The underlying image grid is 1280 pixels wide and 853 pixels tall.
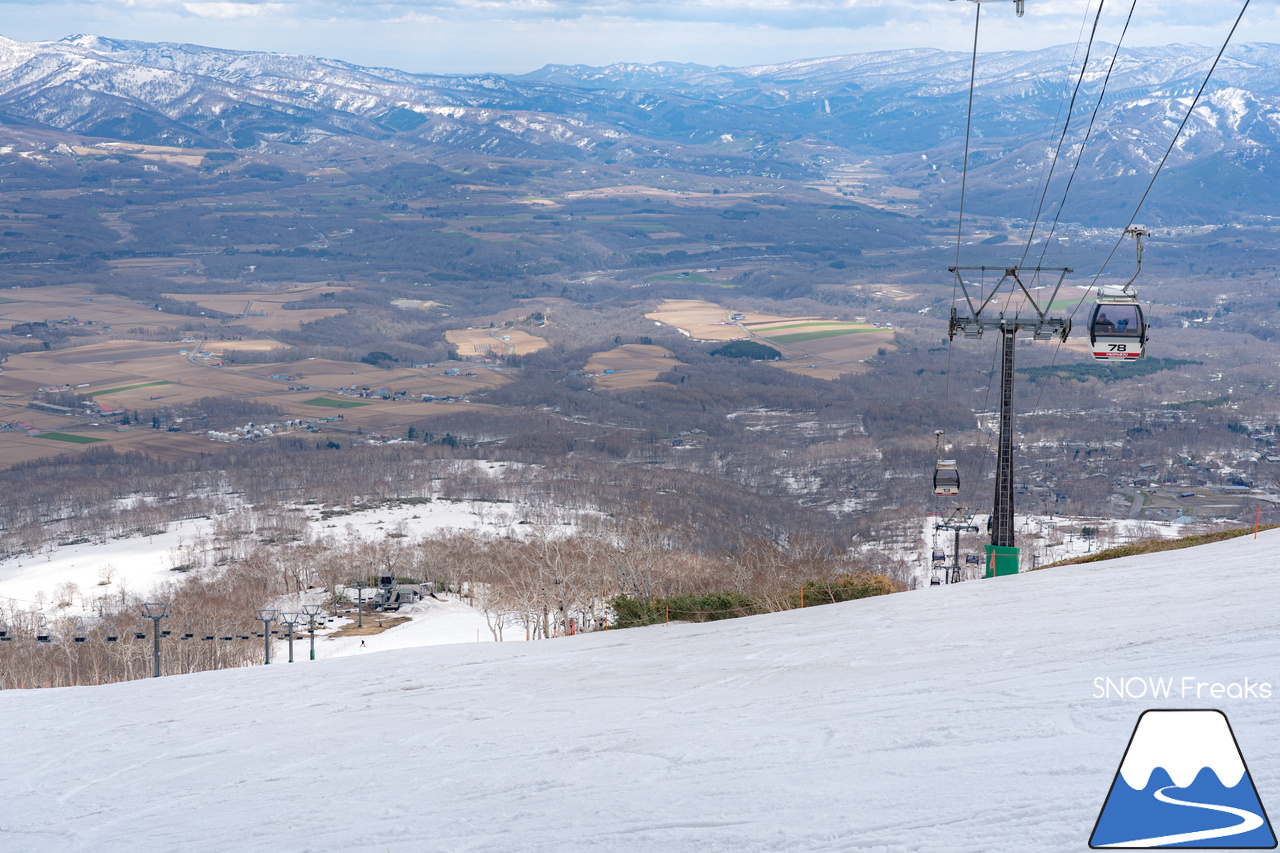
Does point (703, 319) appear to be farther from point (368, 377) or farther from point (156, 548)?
point (156, 548)

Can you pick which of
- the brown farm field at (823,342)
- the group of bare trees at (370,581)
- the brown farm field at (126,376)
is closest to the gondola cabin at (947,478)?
the group of bare trees at (370,581)

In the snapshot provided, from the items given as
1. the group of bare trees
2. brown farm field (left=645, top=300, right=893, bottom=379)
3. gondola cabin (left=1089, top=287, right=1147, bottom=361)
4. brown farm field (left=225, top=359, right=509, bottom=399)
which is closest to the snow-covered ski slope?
gondola cabin (left=1089, top=287, right=1147, bottom=361)

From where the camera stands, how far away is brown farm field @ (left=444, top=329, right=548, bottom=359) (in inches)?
5807

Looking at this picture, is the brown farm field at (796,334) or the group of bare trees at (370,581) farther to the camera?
the brown farm field at (796,334)

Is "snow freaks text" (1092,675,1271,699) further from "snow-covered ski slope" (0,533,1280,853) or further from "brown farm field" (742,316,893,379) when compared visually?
"brown farm field" (742,316,893,379)

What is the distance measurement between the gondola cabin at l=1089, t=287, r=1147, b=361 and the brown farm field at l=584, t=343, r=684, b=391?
354 ft

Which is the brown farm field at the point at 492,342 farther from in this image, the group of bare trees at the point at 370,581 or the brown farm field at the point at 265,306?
the group of bare trees at the point at 370,581

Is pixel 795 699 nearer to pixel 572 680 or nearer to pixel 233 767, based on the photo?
pixel 572 680

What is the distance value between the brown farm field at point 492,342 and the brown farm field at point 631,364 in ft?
42.3

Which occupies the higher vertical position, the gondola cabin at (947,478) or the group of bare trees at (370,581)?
the gondola cabin at (947,478)

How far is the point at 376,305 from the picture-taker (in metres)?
178

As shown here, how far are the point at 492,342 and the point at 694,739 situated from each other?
146736 millimetres

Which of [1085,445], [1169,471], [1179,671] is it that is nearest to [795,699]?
[1179,671]

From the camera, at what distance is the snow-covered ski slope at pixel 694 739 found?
7438 millimetres
